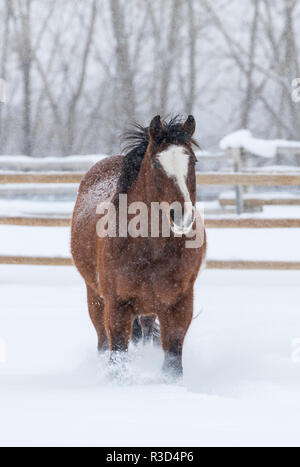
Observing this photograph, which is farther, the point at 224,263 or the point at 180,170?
the point at 224,263

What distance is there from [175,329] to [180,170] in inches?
36.0

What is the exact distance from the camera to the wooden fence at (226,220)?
22.9 ft

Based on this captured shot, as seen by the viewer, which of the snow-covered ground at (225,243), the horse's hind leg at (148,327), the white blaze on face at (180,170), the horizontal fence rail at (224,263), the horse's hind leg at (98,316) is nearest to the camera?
the white blaze on face at (180,170)

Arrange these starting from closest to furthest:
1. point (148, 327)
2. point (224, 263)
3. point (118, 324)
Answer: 1. point (118, 324)
2. point (148, 327)
3. point (224, 263)

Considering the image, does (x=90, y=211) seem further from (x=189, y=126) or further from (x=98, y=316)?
(x=189, y=126)

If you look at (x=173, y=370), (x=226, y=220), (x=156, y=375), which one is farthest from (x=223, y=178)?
(x=173, y=370)

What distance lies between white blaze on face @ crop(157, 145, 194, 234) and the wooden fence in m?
3.79

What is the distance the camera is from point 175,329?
3637mm

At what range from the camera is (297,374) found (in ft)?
13.3

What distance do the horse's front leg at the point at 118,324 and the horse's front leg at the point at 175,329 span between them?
17 centimetres

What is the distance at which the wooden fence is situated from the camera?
698 centimetres

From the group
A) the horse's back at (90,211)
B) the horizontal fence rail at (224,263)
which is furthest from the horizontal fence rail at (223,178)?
the horse's back at (90,211)

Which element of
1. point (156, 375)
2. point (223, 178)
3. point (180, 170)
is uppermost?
point (223, 178)

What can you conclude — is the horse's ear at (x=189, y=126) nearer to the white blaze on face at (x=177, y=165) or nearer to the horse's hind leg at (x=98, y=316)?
the white blaze on face at (x=177, y=165)
